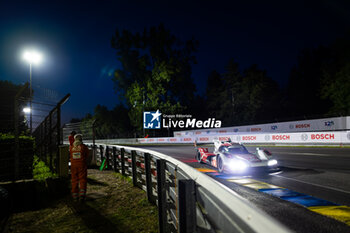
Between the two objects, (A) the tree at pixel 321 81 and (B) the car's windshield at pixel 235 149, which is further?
(A) the tree at pixel 321 81

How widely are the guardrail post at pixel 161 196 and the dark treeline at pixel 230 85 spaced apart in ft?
88.5

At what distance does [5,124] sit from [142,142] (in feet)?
95.2

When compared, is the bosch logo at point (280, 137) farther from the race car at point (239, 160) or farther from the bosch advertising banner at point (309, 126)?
the race car at point (239, 160)

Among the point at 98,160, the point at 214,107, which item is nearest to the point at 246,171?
the point at 98,160

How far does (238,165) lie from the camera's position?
8.05 meters

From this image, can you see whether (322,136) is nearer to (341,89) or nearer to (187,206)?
(187,206)

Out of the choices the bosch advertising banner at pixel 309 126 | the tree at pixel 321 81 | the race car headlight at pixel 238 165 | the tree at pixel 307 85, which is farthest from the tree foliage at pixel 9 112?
the tree at pixel 307 85

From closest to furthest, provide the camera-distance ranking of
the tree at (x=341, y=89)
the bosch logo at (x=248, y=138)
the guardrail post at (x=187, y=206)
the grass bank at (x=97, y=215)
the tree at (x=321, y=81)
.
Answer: the guardrail post at (x=187, y=206) < the grass bank at (x=97, y=215) < the bosch logo at (x=248, y=138) < the tree at (x=341, y=89) < the tree at (x=321, y=81)

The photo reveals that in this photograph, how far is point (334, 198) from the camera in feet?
16.9

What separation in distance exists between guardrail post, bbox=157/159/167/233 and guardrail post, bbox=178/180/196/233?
1.46m

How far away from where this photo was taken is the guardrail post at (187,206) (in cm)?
210

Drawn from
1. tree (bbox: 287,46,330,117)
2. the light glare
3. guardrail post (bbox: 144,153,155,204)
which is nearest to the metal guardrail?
guardrail post (bbox: 144,153,155,204)

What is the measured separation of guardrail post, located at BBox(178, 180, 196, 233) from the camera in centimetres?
210

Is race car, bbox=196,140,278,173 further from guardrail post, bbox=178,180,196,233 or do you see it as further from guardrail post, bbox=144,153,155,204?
guardrail post, bbox=178,180,196,233
